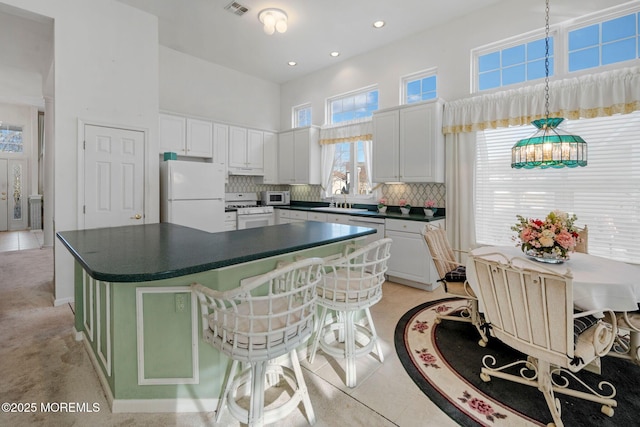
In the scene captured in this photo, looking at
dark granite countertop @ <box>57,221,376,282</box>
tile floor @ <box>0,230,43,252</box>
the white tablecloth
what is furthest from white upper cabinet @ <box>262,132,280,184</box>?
tile floor @ <box>0,230,43,252</box>

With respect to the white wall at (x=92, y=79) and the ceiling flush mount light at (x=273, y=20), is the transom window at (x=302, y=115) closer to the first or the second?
the ceiling flush mount light at (x=273, y=20)

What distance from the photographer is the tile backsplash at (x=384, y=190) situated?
14.2ft

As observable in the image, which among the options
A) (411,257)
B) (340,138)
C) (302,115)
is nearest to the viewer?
(411,257)

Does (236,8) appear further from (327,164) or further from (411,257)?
(411,257)

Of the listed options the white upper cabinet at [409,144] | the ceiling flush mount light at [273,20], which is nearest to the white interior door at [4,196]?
the ceiling flush mount light at [273,20]

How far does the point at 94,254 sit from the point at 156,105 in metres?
3.00

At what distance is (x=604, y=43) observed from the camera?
3119 millimetres

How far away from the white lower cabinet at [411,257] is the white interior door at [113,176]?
334 cm

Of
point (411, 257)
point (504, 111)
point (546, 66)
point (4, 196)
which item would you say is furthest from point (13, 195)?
point (546, 66)

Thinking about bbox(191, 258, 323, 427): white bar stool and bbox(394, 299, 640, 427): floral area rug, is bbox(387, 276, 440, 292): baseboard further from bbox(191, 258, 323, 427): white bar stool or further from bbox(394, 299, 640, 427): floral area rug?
bbox(191, 258, 323, 427): white bar stool

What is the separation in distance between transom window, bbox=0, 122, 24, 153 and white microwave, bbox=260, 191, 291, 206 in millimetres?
7699

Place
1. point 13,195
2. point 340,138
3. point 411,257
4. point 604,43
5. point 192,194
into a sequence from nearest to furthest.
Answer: point 604,43
point 411,257
point 192,194
point 340,138
point 13,195

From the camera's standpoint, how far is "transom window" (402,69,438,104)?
439 centimetres

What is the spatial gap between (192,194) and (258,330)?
132 inches
